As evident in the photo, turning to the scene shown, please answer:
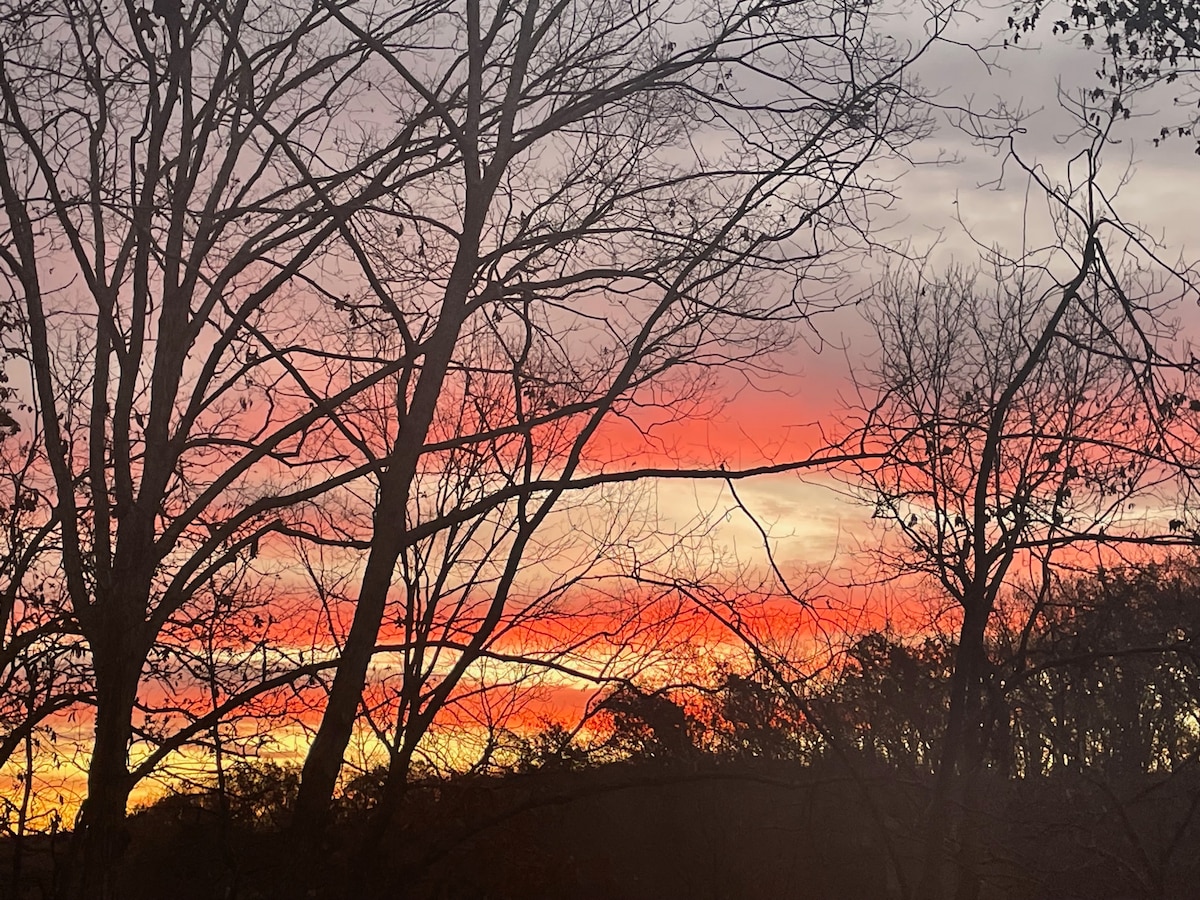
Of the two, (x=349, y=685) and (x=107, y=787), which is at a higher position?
(x=349, y=685)

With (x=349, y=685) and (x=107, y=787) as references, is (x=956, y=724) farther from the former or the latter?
(x=107, y=787)

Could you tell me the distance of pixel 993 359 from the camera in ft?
61.2

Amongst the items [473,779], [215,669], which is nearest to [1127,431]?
[473,779]

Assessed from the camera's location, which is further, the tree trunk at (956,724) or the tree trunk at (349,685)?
the tree trunk at (956,724)

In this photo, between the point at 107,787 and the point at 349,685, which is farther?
the point at 107,787

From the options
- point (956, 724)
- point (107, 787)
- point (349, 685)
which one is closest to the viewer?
point (349, 685)

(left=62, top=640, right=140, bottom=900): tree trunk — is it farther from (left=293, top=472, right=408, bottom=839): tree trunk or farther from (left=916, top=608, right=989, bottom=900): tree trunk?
(left=916, top=608, right=989, bottom=900): tree trunk

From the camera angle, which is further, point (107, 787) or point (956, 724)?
point (107, 787)

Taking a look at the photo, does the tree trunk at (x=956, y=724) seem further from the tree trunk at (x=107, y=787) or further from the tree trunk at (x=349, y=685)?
the tree trunk at (x=107, y=787)

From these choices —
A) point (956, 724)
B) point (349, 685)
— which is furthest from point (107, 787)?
point (956, 724)

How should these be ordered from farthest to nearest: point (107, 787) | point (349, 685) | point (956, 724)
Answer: point (107, 787) < point (956, 724) < point (349, 685)

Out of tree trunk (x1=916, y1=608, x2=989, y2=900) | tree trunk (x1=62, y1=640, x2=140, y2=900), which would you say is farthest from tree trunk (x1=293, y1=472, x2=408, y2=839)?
tree trunk (x1=916, y1=608, x2=989, y2=900)

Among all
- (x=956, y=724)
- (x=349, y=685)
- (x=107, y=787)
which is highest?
(x=349, y=685)

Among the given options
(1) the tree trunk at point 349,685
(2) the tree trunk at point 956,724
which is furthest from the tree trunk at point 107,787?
(2) the tree trunk at point 956,724
